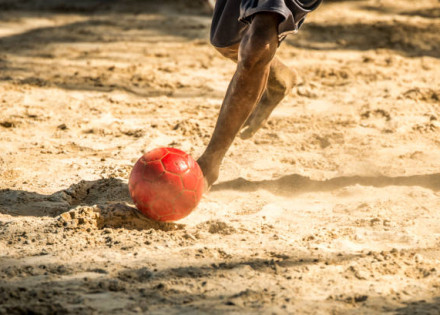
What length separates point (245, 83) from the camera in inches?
133

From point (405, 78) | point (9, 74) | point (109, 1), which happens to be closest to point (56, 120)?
point (9, 74)

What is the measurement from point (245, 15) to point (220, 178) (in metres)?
1.08

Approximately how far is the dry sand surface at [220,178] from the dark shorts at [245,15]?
860 mm

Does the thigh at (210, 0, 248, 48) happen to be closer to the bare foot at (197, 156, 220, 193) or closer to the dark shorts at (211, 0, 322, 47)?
the dark shorts at (211, 0, 322, 47)

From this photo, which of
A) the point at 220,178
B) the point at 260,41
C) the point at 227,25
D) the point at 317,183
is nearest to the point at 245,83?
the point at 260,41

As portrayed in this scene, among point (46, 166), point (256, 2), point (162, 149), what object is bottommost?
point (46, 166)

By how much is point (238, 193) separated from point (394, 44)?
13.3ft

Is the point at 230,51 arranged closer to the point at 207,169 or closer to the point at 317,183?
the point at 207,169

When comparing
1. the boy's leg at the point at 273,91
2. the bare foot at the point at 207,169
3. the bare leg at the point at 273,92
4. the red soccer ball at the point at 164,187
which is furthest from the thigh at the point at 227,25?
the red soccer ball at the point at 164,187

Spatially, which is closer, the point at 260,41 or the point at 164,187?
the point at 164,187

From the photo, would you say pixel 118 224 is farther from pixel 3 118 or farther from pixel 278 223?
pixel 3 118

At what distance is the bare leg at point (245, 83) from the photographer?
3.24m

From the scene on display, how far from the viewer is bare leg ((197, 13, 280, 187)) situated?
127 inches

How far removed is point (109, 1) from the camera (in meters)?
9.10
